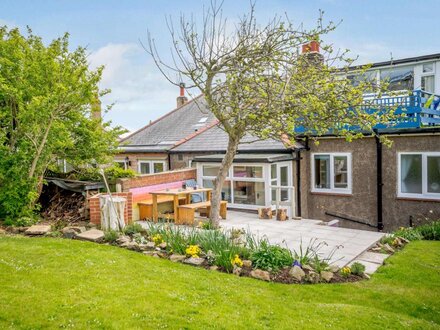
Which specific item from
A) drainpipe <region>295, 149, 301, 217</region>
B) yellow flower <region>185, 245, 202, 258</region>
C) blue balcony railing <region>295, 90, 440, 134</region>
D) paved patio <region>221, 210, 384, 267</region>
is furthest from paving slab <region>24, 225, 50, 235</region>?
blue balcony railing <region>295, 90, 440, 134</region>

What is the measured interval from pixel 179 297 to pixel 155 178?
27.2 ft

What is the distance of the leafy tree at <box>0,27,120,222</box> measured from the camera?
10.1 m

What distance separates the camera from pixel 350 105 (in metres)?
9.22

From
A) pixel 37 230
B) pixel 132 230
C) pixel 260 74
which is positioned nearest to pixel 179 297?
pixel 132 230

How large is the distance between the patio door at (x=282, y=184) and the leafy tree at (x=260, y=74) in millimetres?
3665

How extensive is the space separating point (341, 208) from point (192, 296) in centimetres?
993

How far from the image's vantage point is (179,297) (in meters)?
5.14

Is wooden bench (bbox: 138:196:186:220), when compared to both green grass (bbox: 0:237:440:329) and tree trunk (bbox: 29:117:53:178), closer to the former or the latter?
tree trunk (bbox: 29:117:53:178)

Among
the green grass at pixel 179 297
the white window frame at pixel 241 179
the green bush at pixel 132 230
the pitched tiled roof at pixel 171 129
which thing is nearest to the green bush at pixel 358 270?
the green grass at pixel 179 297

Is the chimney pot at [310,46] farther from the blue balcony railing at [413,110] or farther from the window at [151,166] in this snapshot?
the window at [151,166]

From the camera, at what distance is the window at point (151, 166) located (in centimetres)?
1888

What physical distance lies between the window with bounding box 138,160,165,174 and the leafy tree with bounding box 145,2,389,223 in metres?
9.31

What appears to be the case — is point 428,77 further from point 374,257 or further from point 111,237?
point 111,237

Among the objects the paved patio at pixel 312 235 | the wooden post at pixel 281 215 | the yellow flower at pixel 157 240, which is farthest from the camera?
the wooden post at pixel 281 215
